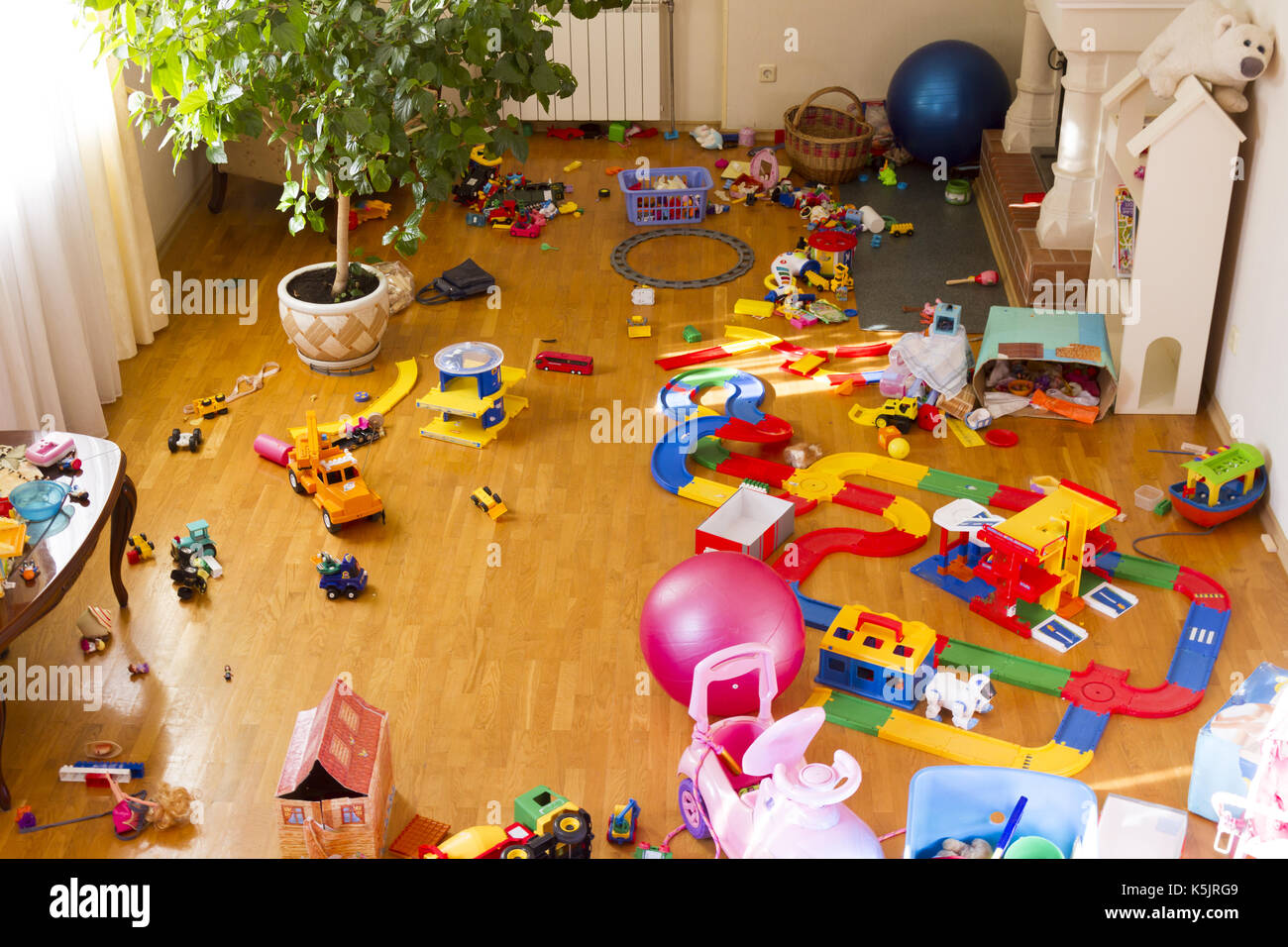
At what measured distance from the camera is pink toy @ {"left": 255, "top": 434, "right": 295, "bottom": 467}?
13.9 ft

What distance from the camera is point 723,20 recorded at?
6777 mm

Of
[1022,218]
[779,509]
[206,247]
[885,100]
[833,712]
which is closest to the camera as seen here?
[833,712]

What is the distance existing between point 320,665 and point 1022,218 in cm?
352

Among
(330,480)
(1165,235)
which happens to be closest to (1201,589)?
(1165,235)

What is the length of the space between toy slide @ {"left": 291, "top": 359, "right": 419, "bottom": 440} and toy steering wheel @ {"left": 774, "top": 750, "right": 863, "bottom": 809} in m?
2.49

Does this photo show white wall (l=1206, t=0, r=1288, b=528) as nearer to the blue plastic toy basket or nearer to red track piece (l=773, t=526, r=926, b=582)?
red track piece (l=773, t=526, r=926, b=582)

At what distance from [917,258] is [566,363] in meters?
1.81

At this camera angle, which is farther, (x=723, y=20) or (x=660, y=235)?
(x=723, y=20)

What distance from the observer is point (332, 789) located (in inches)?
103

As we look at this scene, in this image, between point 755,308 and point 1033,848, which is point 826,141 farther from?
point 1033,848

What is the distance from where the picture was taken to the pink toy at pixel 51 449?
10.7 ft

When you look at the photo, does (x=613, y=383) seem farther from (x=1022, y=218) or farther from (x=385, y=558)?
(x=1022, y=218)

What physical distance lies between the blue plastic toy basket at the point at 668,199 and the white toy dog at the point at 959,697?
3366 millimetres
